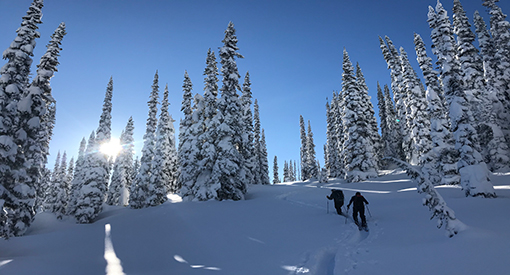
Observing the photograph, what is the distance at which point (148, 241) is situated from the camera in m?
10.9

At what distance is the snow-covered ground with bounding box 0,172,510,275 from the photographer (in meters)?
5.79

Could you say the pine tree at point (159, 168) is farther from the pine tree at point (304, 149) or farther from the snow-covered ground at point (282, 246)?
the pine tree at point (304, 149)

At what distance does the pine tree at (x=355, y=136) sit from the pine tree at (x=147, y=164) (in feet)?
92.7

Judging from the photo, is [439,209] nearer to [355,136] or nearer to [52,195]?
[355,136]

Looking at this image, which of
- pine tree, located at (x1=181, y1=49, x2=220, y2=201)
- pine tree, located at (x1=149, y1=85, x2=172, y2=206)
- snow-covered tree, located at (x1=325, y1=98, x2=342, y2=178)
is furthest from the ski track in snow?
snow-covered tree, located at (x1=325, y1=98, x2=342, y2=178)

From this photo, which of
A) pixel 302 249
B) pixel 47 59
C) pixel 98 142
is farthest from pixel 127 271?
pixel 98 142

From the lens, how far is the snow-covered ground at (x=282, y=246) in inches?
228

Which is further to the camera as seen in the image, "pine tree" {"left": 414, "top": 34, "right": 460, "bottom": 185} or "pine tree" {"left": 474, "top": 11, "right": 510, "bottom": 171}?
"pine tree" {"left": 474, "top": 11, "right": 510, "bottom": 171}

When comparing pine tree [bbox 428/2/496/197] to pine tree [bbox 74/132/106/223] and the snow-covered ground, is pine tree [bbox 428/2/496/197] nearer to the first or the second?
the snow-covered ground

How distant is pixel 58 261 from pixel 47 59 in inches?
894

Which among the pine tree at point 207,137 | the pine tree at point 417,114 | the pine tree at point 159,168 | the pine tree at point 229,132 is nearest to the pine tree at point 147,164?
the pine tree at point 159,168

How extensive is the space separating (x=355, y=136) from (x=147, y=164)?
1180 inches

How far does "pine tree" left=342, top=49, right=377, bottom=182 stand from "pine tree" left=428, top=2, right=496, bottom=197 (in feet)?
54.1

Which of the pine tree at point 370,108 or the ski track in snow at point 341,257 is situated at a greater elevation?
the pine tree at point 370,108
